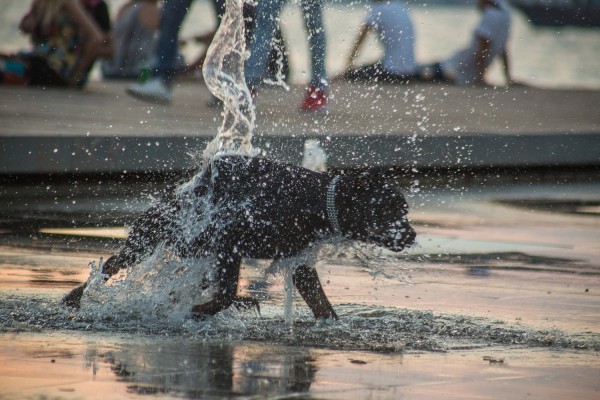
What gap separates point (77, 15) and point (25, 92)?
1233 mm

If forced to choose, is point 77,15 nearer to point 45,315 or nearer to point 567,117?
point 567,117

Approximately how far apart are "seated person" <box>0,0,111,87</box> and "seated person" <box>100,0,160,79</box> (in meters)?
2.20

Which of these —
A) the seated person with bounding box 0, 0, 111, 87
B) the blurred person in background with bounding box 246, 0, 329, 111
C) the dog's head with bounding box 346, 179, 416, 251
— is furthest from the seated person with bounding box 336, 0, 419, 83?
the dog's head with bounding box 346, 179, 416, 251

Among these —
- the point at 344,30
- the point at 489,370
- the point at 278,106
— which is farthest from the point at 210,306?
the point at 344,30

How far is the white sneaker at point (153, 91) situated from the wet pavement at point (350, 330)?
506 centimetres

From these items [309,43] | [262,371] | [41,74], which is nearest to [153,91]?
[41,74]

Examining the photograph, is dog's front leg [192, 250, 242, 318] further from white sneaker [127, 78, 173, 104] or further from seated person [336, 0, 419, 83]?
seated person [336, 0, 419, 83]

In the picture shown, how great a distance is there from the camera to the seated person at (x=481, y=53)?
20.3m

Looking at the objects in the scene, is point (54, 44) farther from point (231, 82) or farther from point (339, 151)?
point (231, 82)

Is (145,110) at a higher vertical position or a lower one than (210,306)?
higher

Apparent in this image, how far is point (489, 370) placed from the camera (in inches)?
237

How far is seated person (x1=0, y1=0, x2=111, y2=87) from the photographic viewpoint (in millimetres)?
17281

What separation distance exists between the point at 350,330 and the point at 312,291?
1.00 feet

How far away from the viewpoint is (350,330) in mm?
6891
